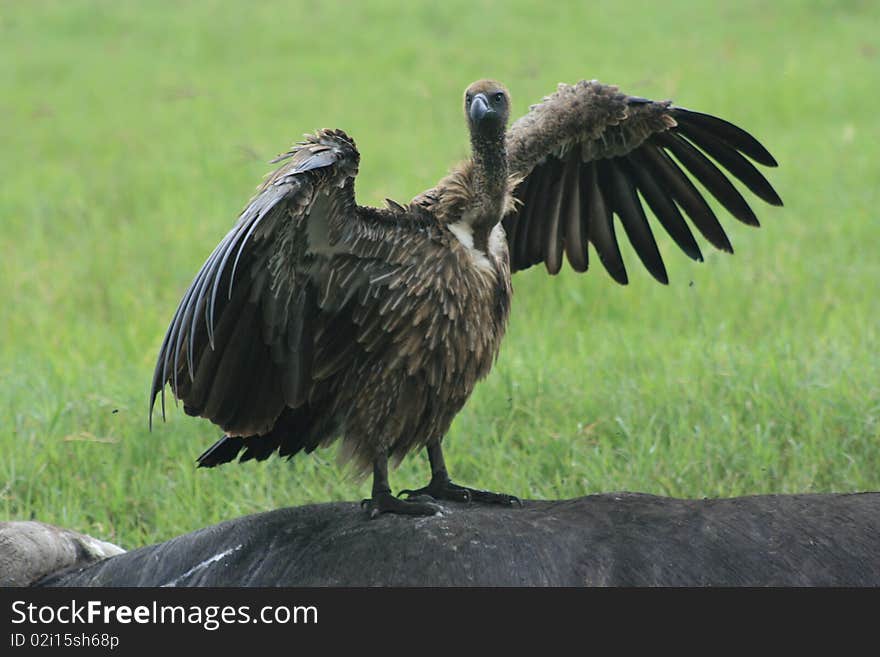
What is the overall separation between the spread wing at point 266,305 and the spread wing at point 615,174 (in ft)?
3.50

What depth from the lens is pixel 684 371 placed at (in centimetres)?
563

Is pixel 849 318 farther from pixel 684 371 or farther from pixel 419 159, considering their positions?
pixel 419 159

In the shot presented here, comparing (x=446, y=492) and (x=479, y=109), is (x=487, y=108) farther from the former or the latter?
(x=446, y=492)

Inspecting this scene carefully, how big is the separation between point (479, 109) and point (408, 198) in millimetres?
4266

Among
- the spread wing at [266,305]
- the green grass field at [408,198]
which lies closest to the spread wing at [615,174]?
the green grass field at [408,198]

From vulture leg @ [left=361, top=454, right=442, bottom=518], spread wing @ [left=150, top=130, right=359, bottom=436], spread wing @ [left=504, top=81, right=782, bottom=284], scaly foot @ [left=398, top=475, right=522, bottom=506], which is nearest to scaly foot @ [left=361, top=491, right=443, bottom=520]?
vulture leg @ [left=361, top=454, right=442, bottom=518]

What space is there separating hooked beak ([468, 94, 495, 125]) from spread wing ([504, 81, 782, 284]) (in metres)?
0.49

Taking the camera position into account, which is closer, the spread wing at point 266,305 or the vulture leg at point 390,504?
the spread wing at point 266,305

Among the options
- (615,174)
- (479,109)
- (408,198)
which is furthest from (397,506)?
(408,198)

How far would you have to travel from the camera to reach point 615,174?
4766mm

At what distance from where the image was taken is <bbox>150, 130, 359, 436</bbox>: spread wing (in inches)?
131

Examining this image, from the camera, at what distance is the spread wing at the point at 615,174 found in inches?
174

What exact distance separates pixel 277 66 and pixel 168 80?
1.14m

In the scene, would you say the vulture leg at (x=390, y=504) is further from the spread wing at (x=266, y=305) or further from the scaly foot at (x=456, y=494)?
the spread wing at (x=266, y=305)
